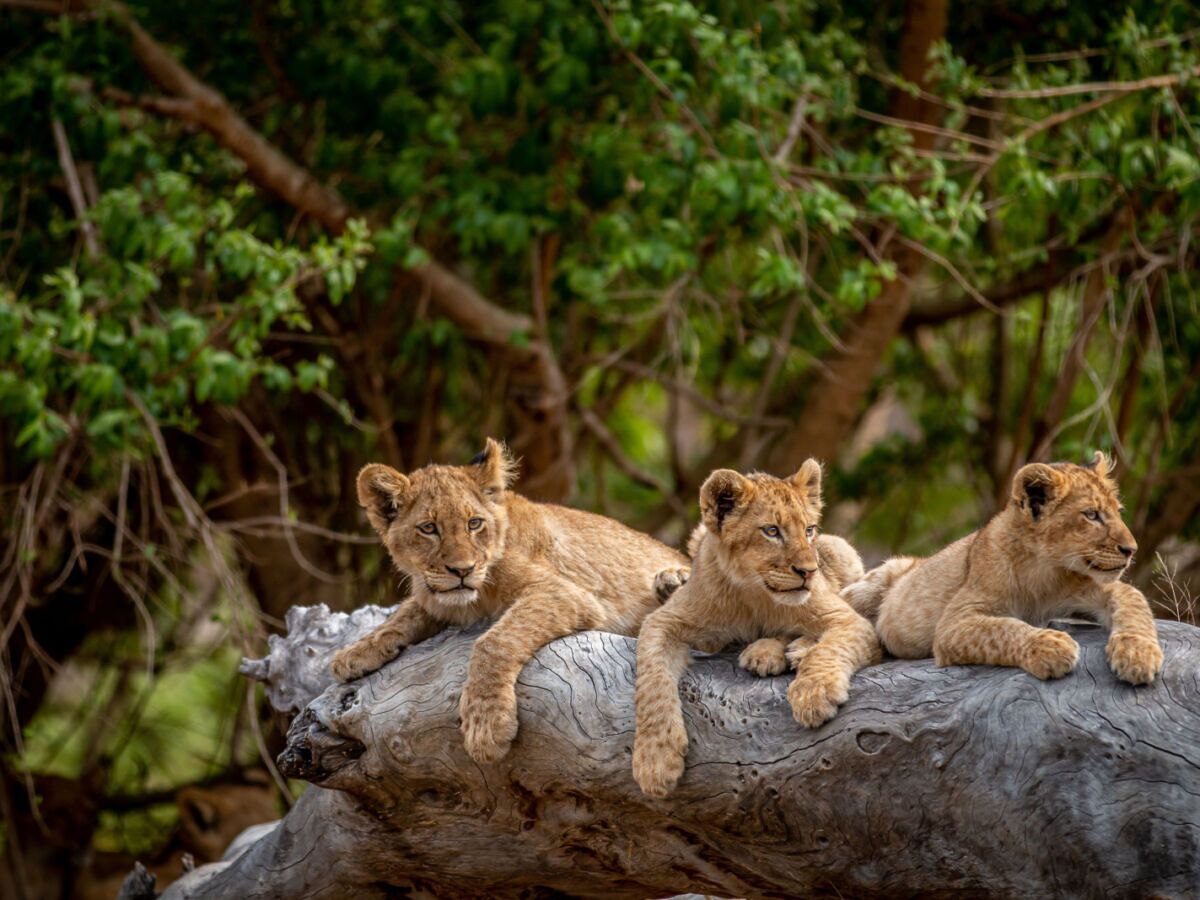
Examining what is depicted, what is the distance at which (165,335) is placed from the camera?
7738 millimetres

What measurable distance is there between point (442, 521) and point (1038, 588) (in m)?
2.14

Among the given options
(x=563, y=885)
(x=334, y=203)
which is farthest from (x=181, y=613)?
(x=563, y=885)

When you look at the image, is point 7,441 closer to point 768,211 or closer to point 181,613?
point 181,613

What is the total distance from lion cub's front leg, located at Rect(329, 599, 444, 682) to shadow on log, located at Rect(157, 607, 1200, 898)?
2.4 inches

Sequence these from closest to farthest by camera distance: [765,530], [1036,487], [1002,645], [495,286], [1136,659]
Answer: [1136,659]
[1002,645]
[1036,487]
[765,530]
[495,286]

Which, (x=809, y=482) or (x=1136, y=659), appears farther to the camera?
(x=809, y=482)

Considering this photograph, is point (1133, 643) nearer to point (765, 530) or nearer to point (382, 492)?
point (765, 530)

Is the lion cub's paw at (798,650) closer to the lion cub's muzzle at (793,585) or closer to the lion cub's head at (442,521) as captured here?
the lion cub's muzzle at (793,585)

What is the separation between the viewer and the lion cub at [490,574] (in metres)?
5.18

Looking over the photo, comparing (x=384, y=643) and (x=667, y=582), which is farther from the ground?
(x=667, y=582)

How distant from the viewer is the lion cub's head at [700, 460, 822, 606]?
200 inches

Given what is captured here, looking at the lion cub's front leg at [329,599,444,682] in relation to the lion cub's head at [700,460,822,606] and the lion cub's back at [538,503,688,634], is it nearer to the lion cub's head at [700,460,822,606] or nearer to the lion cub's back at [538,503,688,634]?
the lion cub's back at [538,503,688,634]

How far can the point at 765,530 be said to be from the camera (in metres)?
5.16

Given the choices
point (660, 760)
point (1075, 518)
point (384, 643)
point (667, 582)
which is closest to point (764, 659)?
point (660, 760)
